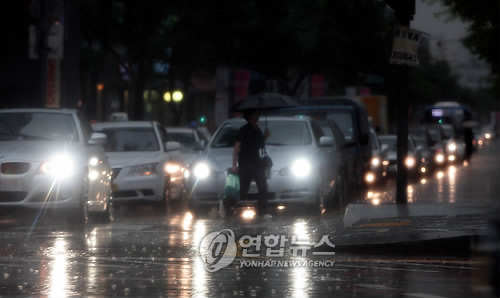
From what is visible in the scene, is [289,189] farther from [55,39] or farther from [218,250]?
[55,39]

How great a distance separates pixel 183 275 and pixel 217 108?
26.1 metres

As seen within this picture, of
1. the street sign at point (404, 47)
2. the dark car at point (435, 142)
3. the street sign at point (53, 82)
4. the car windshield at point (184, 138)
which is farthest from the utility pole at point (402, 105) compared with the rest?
the dark car at point (435, 142)

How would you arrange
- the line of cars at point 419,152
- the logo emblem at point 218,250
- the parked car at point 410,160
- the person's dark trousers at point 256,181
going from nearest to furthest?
the logo emblem at point 218,250 → the person's dark trousers at point 256,181 → the line of cars at point 419,152 → the parked car at point 410,160

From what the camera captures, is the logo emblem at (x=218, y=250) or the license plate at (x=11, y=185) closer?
the logo emblem at (x=218, y=250)

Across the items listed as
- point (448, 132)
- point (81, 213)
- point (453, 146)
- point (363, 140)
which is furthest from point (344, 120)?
point (448, 132)

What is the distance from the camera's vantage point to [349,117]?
29.5 meters

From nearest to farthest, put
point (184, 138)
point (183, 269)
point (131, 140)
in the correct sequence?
point (183, 269) → point (131, 140) → point (184, 138)

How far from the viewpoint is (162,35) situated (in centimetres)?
3922

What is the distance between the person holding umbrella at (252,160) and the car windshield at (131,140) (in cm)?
435

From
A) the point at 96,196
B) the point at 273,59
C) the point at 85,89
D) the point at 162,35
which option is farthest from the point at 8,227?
the point at 85,89

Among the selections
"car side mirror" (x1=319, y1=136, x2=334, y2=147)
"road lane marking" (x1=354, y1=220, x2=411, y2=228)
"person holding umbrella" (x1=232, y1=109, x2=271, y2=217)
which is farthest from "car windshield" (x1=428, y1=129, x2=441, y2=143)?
"road lane marking" (x1=354, y1=220, x2=411, y2=228)

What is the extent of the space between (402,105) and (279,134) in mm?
4446

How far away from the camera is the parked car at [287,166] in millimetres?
19188

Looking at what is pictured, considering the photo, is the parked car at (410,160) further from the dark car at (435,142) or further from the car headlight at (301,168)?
the car headlight at (301,168)
